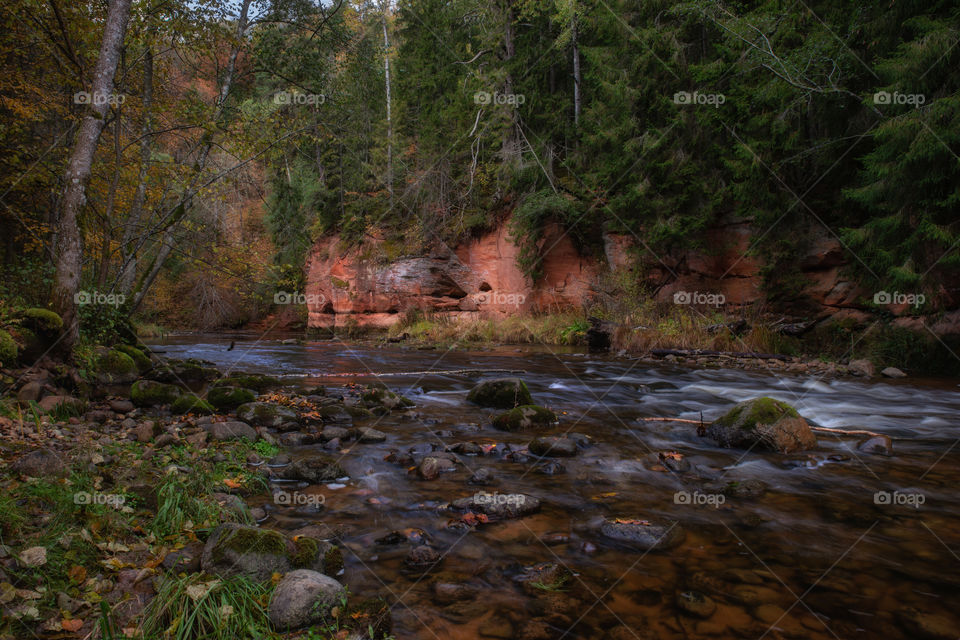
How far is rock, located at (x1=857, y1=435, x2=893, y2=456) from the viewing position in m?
5.40

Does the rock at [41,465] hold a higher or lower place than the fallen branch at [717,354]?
higher

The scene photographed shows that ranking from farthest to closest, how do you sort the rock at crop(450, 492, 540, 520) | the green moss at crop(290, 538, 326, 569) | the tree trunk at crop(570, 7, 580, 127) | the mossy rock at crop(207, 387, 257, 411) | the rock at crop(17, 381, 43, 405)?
the tree trunk at crop(570, 7, 580, 127) < the mossy rock at crop(207, 387, 257, 411) < the rock at crop(17, 381, 43, 405) < the rock at crop(450, 492, 540, 520) < the green moss at crop(290, 538, 326, 569)

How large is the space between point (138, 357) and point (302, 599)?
822 centimetres

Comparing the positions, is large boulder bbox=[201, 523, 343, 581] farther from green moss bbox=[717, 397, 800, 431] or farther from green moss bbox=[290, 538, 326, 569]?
green moss bbox=[717, 397, 800, 431]

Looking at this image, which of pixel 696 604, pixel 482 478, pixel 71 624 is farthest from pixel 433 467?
pixel 71 624

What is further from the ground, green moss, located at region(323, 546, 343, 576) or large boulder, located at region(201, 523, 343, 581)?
large boulder, located at region(201, 523, 343, 581)

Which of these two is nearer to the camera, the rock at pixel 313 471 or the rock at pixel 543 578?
the rock at pixel 543 578

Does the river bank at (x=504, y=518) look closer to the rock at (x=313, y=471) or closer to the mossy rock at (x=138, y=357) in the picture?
the rock at (x=313, y=471)

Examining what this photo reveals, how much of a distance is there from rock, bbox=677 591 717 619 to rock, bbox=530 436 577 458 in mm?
2550

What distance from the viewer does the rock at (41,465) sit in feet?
11.1

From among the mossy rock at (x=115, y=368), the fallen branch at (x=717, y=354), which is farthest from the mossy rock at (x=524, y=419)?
the fallen branch at (x=717, y=354)

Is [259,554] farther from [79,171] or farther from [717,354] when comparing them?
[717,354]

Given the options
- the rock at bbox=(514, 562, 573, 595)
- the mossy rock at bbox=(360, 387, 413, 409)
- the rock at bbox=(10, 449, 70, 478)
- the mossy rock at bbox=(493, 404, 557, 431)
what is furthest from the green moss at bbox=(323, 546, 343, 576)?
the mossy rock at bbox=(360, 387, 413, 409)

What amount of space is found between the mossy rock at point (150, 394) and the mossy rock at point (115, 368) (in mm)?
1024
